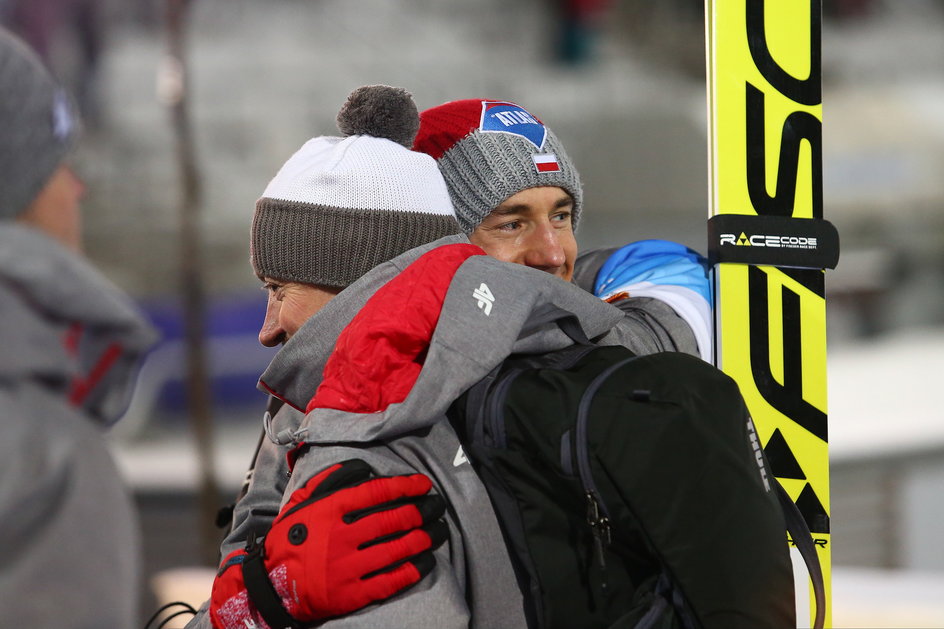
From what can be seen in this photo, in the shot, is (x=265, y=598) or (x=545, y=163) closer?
(x=265, y=598)

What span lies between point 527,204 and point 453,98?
11310 millimetres

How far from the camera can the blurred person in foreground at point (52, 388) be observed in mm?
940

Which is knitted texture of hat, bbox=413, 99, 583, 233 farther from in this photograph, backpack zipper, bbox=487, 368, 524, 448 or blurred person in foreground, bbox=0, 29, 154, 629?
blurred person in foreground, bbox=0, 29, 154, 629

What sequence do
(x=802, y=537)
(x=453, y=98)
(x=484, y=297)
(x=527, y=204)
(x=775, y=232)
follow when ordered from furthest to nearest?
1. (x=453, y=98)
2. (x=527, y=204)
3. (x=775, y=232)
4. (x=802, y=537)
5. (x=484, y=297)

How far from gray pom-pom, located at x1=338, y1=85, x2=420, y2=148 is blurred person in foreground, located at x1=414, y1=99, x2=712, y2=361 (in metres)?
0.34

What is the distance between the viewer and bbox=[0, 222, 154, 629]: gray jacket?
0.94 metres

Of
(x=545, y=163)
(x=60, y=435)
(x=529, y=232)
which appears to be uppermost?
(x=545, y=163)

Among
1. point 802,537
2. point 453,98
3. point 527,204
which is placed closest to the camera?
point 802,537

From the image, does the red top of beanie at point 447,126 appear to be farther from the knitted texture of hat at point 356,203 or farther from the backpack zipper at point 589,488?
the backpack zipper at point 589,488

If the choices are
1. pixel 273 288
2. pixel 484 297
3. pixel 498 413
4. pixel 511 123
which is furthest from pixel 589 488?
pixel 511 123

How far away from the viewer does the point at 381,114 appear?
1.66m

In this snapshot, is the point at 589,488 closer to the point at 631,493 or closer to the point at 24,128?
the point at 631,493

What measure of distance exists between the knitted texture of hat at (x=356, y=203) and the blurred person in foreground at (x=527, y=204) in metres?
0.34

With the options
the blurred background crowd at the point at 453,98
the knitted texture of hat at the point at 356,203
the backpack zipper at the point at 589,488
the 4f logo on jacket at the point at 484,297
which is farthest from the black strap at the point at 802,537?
the blurred background crowd at the point at 453,98
